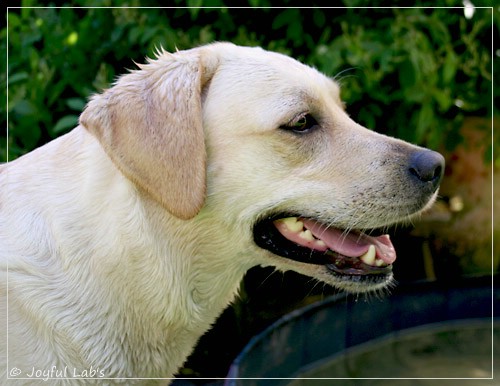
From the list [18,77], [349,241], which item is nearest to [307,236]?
[349,241]

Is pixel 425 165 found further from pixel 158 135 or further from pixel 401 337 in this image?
pixel 401 337

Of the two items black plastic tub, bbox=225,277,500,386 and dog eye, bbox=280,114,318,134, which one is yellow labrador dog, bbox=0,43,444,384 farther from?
black plastic tub, bbox=225,277,500,386

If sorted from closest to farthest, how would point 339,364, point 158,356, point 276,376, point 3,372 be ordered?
1. point 3,372
2. point 158,356
3. point 276,376
4. point 339,364

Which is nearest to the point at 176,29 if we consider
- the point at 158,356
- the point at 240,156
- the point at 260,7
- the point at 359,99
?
the point at 260,7

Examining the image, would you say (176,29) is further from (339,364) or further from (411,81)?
(339,364)

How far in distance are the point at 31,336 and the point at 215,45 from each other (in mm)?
1117

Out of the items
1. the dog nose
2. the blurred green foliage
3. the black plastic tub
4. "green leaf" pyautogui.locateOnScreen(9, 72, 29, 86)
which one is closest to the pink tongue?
the dog nose

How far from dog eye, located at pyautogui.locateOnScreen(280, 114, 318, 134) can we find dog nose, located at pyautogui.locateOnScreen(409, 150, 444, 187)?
337mm

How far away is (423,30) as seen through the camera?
157 inches

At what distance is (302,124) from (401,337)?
1482mm

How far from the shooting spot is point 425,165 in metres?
2.41

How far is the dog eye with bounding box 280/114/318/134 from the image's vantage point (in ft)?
7.82

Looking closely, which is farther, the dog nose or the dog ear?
the dog nose

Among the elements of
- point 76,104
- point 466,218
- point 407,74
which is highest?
point 76,104
